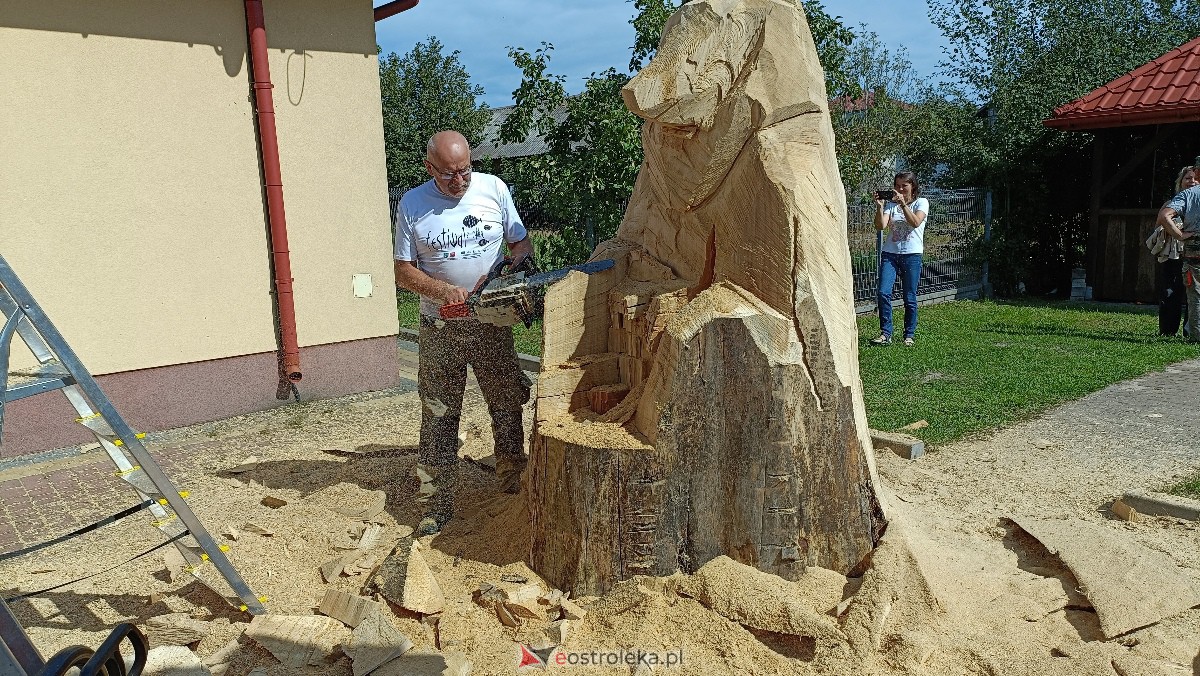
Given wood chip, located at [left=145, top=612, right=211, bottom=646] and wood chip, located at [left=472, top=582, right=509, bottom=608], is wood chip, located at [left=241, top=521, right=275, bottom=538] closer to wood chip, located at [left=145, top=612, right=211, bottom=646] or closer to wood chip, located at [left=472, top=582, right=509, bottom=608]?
wood chip, located at [left=145, top=612, right=211, bottom=646]

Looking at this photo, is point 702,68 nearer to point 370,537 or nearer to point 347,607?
point 347,607

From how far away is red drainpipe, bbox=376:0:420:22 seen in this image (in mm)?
6781

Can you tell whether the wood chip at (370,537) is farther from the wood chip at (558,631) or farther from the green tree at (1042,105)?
the green tree at (1042,105)

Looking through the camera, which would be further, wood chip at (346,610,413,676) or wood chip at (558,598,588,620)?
wood chip at (558,598,588,620)

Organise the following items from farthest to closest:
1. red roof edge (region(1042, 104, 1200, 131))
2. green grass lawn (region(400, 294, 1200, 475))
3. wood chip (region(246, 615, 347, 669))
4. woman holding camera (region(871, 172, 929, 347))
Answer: red roof edge (region(1042, 104, 1200, 131))
woman holding camera (region(871, 172, 929, 347))
green grass lawn (region(400, 294, 1200, 475))
wood chip (region(246, 615, 347, 669))

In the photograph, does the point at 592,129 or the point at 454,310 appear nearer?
the point at 454,310

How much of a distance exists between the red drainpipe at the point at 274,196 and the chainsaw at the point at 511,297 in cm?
276

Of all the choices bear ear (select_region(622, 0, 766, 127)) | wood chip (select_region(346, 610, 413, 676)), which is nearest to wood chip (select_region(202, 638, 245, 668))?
wood chip (select_region(346, 610, 413, 676))

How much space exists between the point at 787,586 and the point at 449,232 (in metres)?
2.11

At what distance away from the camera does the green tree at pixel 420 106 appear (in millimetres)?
18234

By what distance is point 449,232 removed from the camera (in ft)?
12.8

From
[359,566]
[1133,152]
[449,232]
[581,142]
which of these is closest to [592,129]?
[581,142]

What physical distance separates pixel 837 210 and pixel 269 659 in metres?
2.39

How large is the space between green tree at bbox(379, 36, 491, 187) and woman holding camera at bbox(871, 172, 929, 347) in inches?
463
